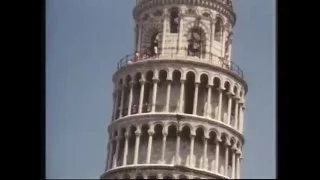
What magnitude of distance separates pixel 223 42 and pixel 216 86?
101 inches

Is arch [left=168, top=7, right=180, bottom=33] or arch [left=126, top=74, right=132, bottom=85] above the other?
arch [left=168, top=7, right=180, bottom=33]

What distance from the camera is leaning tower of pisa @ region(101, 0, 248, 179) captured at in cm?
1952

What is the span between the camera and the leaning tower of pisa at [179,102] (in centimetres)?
1952

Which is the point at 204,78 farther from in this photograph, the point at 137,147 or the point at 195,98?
the point at 137,147

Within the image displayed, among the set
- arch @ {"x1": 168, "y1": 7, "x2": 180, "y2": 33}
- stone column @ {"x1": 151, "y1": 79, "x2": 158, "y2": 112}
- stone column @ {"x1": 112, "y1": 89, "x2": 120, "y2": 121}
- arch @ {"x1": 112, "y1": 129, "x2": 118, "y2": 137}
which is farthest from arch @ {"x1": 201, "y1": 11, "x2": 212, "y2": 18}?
arch @ {"x1": 112, "y1": 129, "x2": 118, "y2": 137}

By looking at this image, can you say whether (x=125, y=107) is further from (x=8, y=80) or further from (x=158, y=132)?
(x=8, y=80)

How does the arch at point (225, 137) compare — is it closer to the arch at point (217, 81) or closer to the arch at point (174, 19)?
the arch at point (217, 81)

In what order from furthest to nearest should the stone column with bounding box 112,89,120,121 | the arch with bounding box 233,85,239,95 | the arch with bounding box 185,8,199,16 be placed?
the arch with bounding box 185,8,199,16 < the arch with bounding box 233,85,239,95 < the stone column with bounding box 112,89,120,121

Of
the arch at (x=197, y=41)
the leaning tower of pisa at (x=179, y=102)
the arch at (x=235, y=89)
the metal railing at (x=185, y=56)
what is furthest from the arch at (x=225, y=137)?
the arch at (x=197, y=41)

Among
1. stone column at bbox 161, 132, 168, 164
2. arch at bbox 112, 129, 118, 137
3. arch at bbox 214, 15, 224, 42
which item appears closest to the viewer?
arch at bbox 112, 129, 118, 137

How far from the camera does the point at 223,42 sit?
18875mm

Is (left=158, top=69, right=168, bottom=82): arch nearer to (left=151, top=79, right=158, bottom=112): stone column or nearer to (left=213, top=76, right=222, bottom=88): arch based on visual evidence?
(left=151, top=79, right=158, bottom=112): stone column

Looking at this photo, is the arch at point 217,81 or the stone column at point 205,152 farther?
the arch at point 217,81

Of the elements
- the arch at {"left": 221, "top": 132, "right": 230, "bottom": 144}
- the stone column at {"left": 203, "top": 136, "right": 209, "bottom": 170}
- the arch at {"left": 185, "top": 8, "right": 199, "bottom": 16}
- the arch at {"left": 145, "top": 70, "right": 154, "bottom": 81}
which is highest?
the arch at {"left": 185, "top": 8, "right": 199, "bottom": 16}
